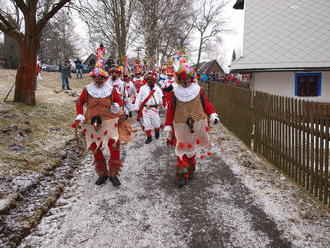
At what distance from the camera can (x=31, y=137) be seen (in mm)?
6895

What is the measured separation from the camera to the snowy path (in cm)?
331

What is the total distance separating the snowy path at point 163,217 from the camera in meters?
3.31

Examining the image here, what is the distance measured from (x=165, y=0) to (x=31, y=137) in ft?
53.6

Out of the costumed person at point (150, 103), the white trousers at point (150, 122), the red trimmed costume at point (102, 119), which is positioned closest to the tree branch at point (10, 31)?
the costumed person at point (150, 103)

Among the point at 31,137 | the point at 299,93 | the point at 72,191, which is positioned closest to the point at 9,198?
the point at 72,191

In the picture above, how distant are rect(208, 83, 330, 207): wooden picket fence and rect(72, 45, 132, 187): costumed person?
9.59 ft

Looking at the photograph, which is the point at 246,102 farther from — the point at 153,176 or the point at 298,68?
the point at 298,68

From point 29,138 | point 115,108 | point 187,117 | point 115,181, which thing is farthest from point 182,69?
point 29,138

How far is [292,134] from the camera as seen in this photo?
201 inches

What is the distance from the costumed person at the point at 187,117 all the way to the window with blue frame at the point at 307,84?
9798 mm

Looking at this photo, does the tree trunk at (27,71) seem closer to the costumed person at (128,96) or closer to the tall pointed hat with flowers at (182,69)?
the costumed person at (128,96)

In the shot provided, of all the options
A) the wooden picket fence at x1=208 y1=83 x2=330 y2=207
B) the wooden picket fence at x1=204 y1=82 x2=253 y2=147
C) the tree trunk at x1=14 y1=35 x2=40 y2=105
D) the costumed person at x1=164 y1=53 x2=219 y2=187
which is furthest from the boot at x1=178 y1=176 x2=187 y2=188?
the tree trunk at x1=14 y1=35 x2=40 y2=105

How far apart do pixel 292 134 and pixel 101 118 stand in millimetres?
3232

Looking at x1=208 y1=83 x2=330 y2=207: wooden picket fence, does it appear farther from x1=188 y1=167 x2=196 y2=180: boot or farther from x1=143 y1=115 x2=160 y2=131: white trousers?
x1=143 y1=115 x2=160 y2=131: white trousers
